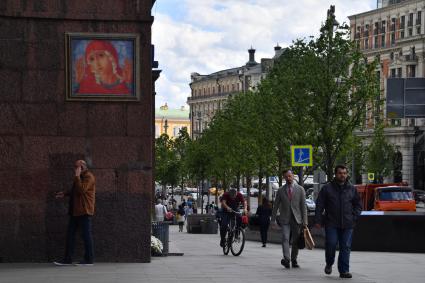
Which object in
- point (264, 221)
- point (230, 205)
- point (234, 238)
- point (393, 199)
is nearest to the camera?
point (234, 238)

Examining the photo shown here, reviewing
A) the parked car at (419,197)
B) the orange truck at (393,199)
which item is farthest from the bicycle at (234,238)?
the parked car at (419,197)

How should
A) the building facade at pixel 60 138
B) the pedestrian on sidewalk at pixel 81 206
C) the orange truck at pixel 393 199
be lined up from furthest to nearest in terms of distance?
the orange truck at pixel 393 199 < the building facade at pixel 60 138 < the pedestrian on sidewalk at pixel 81 206

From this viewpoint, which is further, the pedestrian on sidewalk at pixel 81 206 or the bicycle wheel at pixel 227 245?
the bicycle wheel at pixel 227 245

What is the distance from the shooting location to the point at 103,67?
1831cm

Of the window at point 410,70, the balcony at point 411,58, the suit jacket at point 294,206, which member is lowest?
the suit jacket at point 294,206

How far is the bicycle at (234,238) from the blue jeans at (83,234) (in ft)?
20.1

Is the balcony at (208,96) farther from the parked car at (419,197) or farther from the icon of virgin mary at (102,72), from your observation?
the icon of virgin mary at (102,72)

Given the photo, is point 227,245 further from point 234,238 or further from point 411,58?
point 411,58

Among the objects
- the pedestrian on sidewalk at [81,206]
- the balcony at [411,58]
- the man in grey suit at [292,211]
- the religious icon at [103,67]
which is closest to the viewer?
the pedestrian on sidewalk at [81,206]

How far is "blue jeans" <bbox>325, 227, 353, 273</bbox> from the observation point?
1683 cm

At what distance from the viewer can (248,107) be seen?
75.1 meters

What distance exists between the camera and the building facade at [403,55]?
107250 mm

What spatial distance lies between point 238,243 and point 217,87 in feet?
528

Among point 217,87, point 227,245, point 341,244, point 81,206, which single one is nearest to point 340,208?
point 341,244
